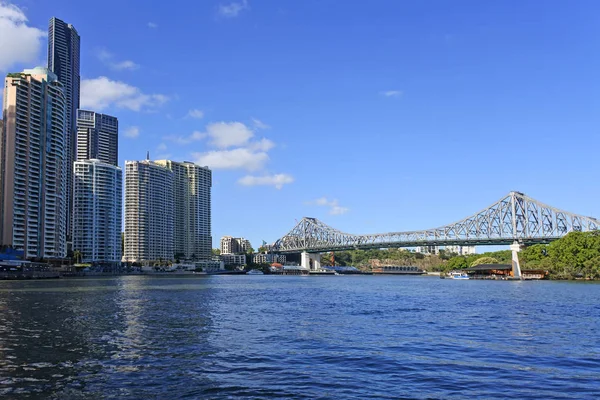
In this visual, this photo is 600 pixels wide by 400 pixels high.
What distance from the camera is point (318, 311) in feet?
167

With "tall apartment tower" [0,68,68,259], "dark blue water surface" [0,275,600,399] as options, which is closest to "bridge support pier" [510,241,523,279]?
"dark blue water surface" [0,275,600,399]

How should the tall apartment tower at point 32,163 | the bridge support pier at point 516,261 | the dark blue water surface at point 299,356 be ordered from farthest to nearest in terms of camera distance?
the tall apartment tower at point 32,163 → the bridge support pier at point 516,261 → the dark blue water surface at point 299,356

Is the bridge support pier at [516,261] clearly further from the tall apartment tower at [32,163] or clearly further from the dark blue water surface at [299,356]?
Answer: the tall apartment tower at [32,163]

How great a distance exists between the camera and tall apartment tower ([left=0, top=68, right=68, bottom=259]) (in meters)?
155

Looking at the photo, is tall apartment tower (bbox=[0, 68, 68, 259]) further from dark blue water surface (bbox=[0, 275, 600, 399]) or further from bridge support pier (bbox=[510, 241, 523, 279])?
bridge support pier (bbox=[510, 241, 523, 279])

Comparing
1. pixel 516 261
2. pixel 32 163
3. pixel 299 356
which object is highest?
pixel 32 163

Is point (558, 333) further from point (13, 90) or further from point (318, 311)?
point (13, 90)

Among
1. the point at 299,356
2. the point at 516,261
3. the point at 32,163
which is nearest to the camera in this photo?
the point at 299,356

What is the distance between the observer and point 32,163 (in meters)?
162

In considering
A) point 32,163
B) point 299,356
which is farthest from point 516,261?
point 32,163

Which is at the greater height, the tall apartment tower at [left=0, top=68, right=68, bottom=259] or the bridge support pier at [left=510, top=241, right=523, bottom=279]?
the tall apartment tower at [left=0, top=68, right=68, bottom=259]

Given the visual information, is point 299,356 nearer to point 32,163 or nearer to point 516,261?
point 516,261

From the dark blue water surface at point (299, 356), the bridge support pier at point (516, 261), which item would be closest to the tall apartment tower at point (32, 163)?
the dark blue water surface at point (299, 356)

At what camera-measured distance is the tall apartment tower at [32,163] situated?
155 meters
